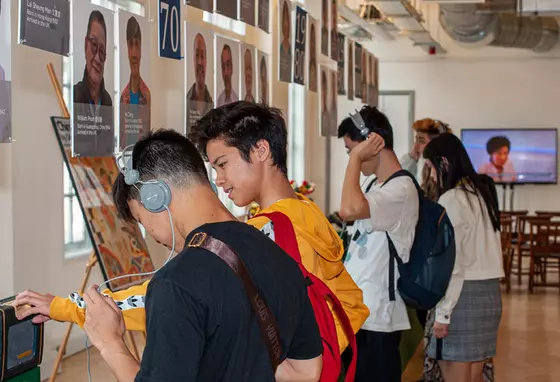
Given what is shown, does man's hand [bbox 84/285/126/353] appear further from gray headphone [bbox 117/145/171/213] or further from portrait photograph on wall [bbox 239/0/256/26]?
portrait photograph on wall [bbox 239/0/256/26]

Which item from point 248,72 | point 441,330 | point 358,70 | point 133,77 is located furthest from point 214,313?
point 358,70

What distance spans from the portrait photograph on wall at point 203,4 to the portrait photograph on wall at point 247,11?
0.41 metres

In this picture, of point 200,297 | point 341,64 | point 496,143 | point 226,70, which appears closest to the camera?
point 200,297

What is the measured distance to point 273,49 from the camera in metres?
10.2

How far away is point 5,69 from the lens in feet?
9.96

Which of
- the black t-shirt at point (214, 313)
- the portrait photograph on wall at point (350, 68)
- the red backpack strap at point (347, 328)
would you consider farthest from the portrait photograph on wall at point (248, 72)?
the black t-shirt at point (214, 313)

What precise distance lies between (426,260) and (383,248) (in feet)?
0.71

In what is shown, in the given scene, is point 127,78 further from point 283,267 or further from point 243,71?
point 283,267

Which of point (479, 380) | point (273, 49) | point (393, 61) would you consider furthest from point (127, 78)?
point (393, 61)

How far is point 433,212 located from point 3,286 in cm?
346

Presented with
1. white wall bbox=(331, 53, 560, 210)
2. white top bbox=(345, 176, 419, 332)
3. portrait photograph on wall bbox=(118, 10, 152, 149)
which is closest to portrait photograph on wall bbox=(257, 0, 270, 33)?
portrait photograph on wall bbox=(118, 10, 152, 149)

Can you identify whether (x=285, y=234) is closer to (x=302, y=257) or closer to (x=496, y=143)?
(x=302, y=257)

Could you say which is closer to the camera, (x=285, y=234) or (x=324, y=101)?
(x=285, y=234)

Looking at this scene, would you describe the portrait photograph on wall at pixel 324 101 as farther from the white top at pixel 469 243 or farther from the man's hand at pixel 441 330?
the man's hand at pixel 441 330
